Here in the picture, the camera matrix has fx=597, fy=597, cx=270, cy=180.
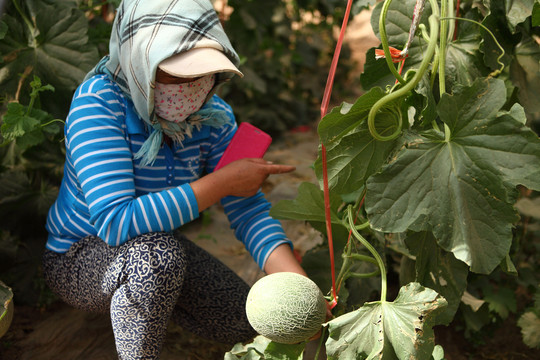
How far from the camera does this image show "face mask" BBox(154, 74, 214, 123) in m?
1.51

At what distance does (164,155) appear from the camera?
1.71 meters

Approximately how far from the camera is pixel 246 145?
5.75 ft

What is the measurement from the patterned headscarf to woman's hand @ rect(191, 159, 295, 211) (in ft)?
0.69

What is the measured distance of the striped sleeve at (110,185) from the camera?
1534 mm

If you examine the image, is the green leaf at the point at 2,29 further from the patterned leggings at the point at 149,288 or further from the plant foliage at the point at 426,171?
the plant foliage at the point at 426,171

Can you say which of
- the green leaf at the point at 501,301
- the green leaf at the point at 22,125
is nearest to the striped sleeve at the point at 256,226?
the green leaf at the point at 22,125

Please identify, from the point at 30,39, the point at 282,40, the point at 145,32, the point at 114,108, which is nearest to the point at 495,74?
the point at 145,32

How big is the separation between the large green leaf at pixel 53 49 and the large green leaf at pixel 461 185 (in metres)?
1.12

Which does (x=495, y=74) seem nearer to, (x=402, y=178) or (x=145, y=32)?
(x=402, y=178)

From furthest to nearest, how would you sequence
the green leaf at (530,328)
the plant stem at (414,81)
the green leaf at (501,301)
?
the green leaf at (501,301) → the green leaf at (530,328) → the plant stem at (414,81)

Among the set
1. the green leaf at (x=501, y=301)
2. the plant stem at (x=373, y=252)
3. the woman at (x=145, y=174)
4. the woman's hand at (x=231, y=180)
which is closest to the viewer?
the plant stem at (x=373, y=252)

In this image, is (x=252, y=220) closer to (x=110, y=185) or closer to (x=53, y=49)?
(x=110, y=185)

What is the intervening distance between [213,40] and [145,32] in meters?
0.17

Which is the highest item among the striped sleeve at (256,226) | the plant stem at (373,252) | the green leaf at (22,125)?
the green leaf at (22,125)
